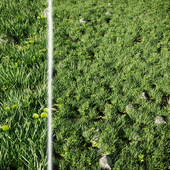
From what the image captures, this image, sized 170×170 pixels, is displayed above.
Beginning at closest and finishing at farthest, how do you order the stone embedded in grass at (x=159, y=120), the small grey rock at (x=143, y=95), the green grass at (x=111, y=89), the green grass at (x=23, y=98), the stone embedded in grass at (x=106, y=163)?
the green grass at (x=23, y=98)
the stone embedded in grass at (x=106, y=163)
the green grass at (x=111, y=89)
the stone embedded in grass at (x=159, y=120)
the small grey rock at (x=143, y=95)

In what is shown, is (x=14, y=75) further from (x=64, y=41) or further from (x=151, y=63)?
(x=151, y=63)

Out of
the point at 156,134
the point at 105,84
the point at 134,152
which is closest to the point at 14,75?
the point at 105,84

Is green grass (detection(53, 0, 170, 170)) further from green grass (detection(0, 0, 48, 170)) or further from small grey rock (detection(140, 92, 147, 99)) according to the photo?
green grass (detection(0, 0, 48, 170))

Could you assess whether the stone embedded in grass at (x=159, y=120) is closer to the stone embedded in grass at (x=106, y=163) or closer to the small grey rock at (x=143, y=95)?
the small grey rock at (x=143, y=95)

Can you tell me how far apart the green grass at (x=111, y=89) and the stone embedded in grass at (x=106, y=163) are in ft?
0.20

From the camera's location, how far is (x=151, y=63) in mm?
3695

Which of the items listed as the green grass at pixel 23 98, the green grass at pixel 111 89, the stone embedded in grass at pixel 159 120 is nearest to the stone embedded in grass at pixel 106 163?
the green grass at pixel 111 89

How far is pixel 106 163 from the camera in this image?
1826mm

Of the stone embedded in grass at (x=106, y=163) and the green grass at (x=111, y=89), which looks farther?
the green grass at (x=111, y=89)

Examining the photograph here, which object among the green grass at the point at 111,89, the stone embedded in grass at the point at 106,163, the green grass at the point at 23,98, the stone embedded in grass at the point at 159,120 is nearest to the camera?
the green grass at the point at 23,98

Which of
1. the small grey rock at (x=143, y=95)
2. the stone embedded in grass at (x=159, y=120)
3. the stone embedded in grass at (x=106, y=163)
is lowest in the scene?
the stone embedded in grass at (x=106, y=163)

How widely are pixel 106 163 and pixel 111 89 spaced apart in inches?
58.0

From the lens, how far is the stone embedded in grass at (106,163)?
181 cm

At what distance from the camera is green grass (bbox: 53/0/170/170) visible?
197 cm
